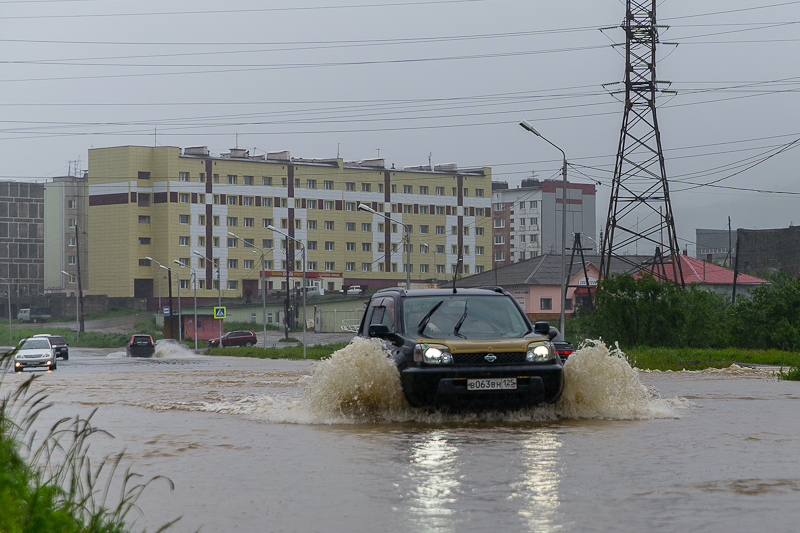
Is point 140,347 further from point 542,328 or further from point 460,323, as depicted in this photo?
point 542,328

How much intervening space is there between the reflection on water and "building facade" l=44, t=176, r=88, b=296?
421 feet

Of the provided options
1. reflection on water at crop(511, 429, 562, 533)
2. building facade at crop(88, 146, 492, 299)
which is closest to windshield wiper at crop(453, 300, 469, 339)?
reflection on water at crop(511, 429, 562, 533)

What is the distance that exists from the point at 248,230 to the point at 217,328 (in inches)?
786

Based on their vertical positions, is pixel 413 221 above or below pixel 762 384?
above

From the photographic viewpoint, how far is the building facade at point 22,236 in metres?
133

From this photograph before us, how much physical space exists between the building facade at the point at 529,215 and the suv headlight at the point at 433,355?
4947 inches

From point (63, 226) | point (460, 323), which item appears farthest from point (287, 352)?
point (63, 226)

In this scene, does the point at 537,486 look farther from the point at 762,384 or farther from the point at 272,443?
the point at 762,384

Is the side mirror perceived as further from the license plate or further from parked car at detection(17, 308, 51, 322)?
parked car at detection(17, 308, 51, 322)

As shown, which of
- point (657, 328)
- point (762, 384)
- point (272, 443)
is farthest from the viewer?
point (657, 328)

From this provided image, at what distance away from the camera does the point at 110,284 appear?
368 feet

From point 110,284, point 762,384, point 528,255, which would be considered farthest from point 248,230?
point 762,384

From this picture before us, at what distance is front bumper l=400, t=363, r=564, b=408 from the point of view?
10.8 m

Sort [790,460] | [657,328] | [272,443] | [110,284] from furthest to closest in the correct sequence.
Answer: [110,284] < [657,328] < [272,443] < [790,460]
